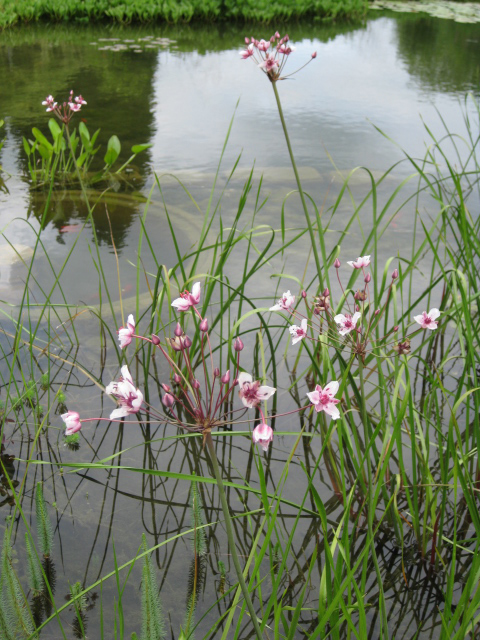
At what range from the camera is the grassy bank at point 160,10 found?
7.94m

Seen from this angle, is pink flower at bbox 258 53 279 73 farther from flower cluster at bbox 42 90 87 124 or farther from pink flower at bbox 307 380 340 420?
flower cluster at bbox 42 90 87 124

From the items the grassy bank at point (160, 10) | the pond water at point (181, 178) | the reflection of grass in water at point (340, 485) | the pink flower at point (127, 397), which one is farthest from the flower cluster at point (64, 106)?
the grassy bank at point (160, 10)

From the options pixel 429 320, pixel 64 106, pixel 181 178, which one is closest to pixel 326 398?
pixel 429 320

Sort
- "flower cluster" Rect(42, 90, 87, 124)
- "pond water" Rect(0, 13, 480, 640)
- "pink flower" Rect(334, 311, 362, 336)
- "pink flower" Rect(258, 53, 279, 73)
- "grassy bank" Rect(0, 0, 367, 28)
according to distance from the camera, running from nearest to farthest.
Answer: "pink flower" Rect(334, 311, 362, 336) → "pink flower" Rect(258, 53, 279, 73) → "pond water" Rect(0, 13, 480, 640) → "flower cluster" Rect(42, 90, 87, 124) → "grassy bank" Rect(0, 0, 367, 28)

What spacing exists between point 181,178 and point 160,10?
562 cm

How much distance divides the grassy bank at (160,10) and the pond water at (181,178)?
267mm

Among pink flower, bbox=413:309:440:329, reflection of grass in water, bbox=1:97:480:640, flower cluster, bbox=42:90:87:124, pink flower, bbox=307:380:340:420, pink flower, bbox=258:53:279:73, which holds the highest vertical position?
pink flower, bbox=258:53:279:73

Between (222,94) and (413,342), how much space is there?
3841 mm

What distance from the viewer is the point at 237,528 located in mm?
1479

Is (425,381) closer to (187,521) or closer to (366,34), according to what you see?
(187,521)

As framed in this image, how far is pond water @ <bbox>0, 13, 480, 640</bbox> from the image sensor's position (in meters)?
1.45

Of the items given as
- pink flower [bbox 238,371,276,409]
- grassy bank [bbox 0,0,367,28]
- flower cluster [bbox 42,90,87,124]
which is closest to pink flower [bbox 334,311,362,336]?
pink flower [bbox 238,371,276,409]

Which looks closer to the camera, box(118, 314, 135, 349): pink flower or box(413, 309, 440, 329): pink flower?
box(118, 314, 135, 349): pink flower

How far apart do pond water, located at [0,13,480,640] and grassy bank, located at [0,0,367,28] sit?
10.5 inches
